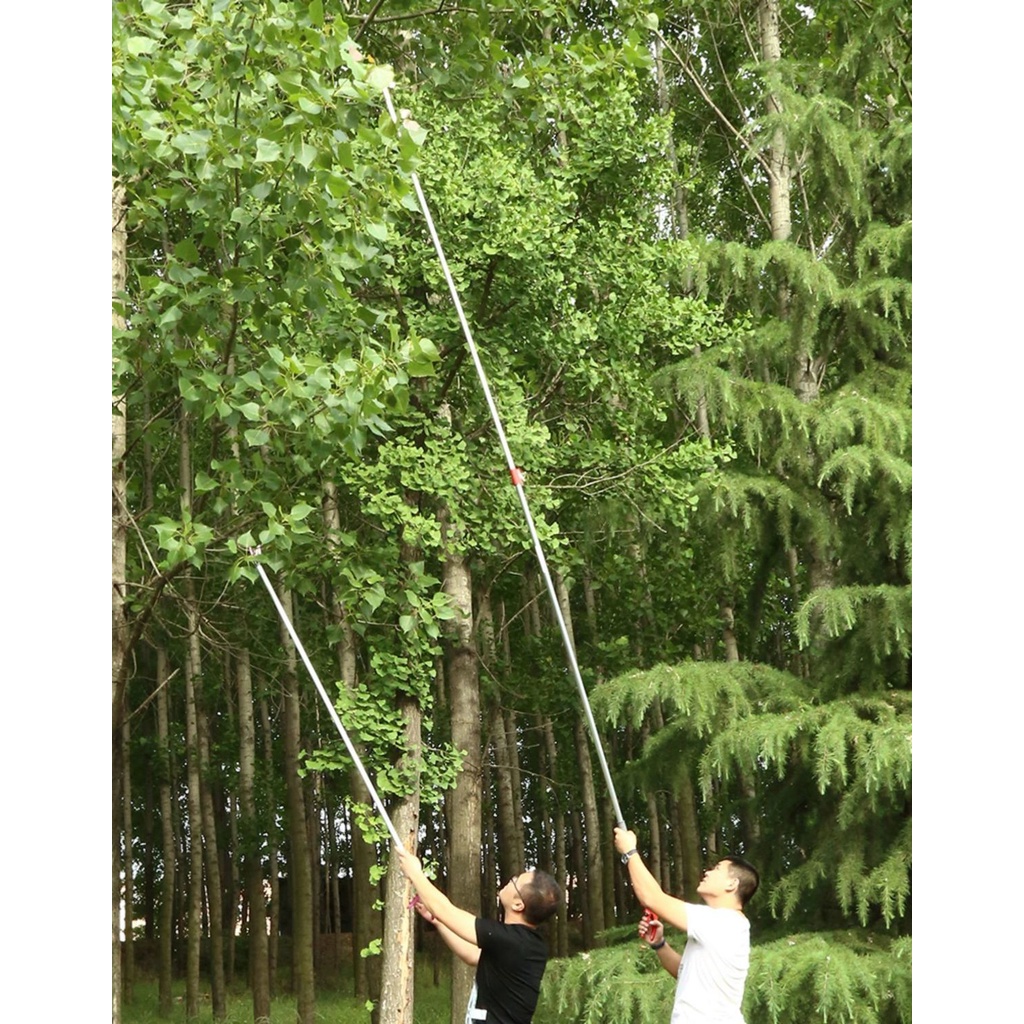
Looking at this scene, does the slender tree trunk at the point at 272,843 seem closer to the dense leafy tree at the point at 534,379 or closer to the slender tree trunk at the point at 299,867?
A: the slender tree trunk at the point at 299,867

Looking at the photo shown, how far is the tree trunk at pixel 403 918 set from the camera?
33.1 ft

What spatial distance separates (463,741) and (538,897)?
6.60 metres

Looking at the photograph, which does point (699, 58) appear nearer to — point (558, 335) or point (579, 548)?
point (579, 548)

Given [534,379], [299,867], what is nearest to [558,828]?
[299,867]

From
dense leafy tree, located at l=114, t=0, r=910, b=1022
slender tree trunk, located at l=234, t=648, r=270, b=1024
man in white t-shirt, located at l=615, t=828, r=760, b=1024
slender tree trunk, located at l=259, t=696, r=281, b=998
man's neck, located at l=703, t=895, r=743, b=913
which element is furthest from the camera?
slender tree trunk, located at l=259, t=696, r=281, b=998

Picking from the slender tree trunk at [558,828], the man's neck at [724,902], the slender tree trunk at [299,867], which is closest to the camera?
the man's neck at [724,902]

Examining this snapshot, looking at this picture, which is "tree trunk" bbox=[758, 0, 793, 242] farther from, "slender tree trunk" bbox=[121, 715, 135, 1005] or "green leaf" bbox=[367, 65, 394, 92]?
"slender tree trunk" bbox=[121, 715, 135, 1005]

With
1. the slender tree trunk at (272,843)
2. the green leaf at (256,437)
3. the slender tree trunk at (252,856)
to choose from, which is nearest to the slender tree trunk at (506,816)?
the slender tree trunk at (252,856)

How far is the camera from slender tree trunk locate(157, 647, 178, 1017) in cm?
1773

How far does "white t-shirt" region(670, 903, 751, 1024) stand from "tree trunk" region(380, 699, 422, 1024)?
533 cm

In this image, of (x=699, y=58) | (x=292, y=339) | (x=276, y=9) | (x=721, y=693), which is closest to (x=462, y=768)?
(x=721, y=693)

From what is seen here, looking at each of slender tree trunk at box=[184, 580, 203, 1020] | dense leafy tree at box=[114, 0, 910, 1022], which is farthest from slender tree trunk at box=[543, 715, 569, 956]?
dense leafy tree at box=[114, 0, 910, 1022]

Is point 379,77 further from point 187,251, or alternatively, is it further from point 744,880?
point 744,880

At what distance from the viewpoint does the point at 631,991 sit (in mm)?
8289
